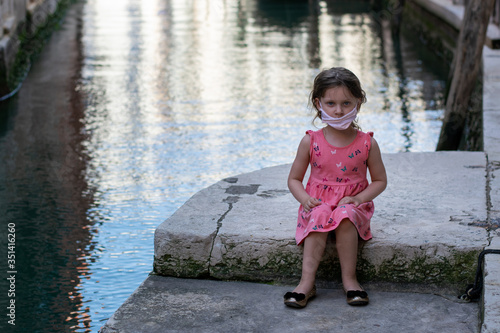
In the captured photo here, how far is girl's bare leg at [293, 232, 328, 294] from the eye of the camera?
3.07 meters

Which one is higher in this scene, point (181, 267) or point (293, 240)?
point (293, 240)

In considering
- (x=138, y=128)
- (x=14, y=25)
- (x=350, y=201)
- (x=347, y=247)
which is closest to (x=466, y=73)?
(x=138, y=128)

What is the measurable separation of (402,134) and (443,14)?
22.5 ft

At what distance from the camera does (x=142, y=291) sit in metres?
3.18

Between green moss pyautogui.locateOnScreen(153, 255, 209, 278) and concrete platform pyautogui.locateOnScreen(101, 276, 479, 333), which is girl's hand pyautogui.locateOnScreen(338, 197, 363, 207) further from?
green moss pyautogui.locateOnScreen(153, 255, 209, 278)

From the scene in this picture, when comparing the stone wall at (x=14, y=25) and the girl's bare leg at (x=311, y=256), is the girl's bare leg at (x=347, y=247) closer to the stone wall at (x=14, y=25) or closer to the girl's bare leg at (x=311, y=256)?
the girl's bare leg at (x=311, y=256)

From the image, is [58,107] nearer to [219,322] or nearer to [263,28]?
[219,322]

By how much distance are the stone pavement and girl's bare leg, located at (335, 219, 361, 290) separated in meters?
0.10

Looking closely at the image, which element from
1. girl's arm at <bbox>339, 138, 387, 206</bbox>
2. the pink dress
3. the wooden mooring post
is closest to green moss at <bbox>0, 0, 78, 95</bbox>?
the wooden mooring post

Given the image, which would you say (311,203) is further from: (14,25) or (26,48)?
(26,48)

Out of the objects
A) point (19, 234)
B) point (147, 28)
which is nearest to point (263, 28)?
point (147, 28)

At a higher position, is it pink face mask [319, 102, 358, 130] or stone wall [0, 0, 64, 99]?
pink face mask [319, 102, 358, 130]

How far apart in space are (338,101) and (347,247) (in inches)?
23.1

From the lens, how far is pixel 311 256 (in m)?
3.09
